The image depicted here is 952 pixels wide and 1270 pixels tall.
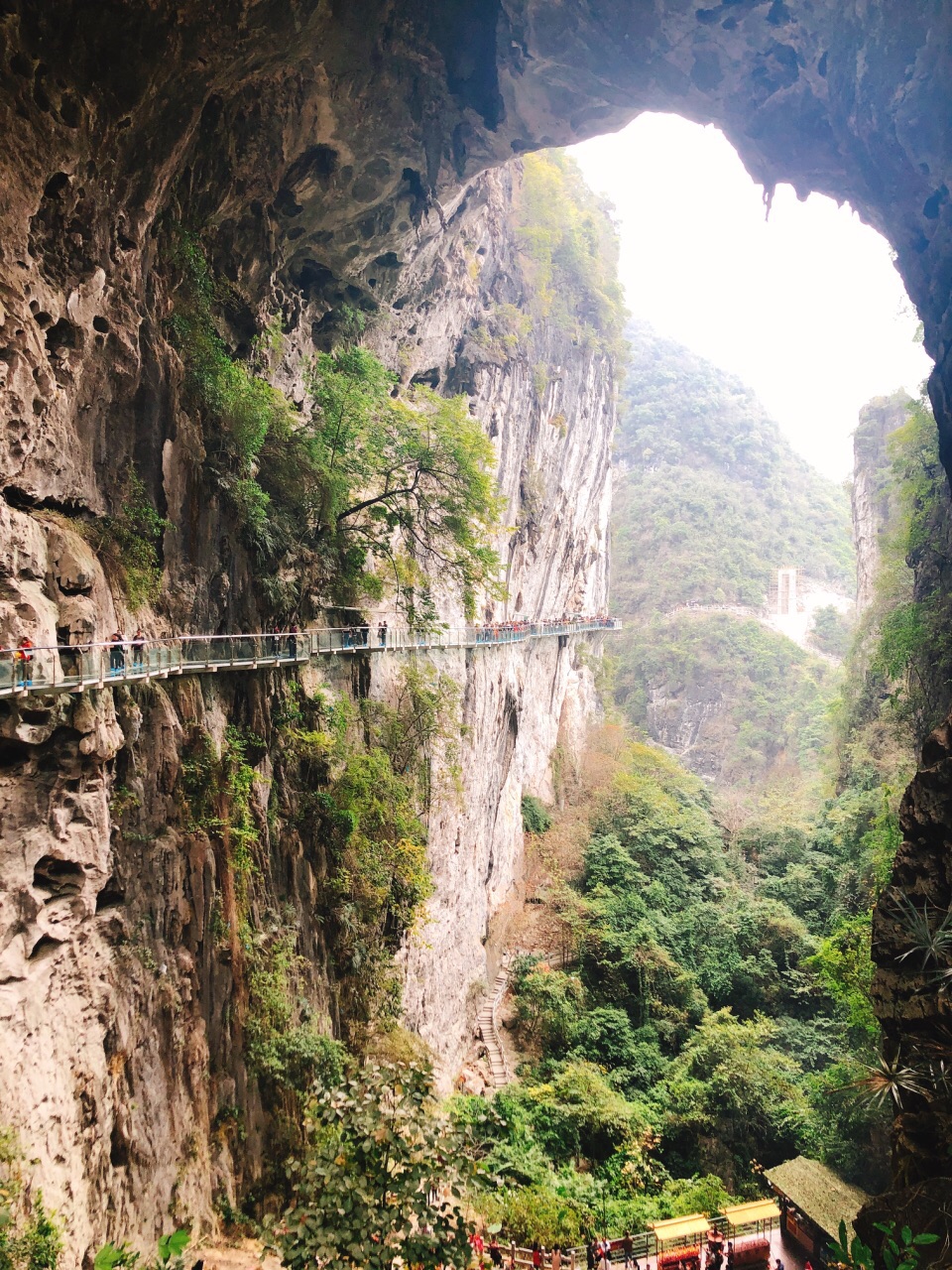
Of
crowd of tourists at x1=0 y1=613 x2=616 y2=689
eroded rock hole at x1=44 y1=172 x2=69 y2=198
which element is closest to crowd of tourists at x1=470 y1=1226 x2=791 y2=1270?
crowd of tourists at x1=0 y1=613 x2=616 y2=689

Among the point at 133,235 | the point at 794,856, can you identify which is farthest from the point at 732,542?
the point at 133,235

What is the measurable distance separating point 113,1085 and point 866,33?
1882 cm

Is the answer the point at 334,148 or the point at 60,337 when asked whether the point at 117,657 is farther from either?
the point at 334,148

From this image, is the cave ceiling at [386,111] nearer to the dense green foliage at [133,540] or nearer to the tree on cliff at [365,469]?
the dense green foliage at [133,540]

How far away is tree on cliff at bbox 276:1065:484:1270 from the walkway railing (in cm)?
417

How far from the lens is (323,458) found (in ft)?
40.7

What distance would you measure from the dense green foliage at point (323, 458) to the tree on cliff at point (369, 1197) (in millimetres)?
7490

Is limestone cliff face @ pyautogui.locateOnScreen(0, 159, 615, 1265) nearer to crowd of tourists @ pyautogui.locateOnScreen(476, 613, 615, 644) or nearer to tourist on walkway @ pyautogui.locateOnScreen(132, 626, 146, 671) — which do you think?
tourist on walkway @ pyautogui.locateOnScreen(132, 626, 146, 671)

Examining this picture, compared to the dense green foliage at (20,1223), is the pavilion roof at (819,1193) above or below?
below

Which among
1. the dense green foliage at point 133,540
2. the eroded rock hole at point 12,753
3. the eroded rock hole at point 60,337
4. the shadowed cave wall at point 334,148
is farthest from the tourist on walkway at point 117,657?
the eroded rock hole at point 60,337

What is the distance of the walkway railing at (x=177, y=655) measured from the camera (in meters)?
6.00

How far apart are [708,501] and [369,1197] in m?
58.1

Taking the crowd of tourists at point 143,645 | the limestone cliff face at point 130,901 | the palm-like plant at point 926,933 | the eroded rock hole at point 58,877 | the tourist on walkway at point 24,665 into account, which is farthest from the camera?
the palm-like plant at point 926,933

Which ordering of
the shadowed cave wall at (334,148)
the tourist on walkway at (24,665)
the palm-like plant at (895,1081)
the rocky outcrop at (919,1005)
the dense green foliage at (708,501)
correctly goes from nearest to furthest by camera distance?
1. the tourist on walkway at (24,665)
2. the shadowed cave wall at (334,148)
3. the rocky outcrop at (919,1005)
4. the palm-like plant at (895,1081)
5. the dense green foliage at (708,501)
